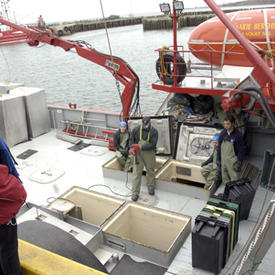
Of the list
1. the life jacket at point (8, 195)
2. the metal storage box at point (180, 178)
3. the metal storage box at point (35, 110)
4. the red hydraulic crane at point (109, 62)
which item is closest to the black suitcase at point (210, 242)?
the metal storage box at point (180, 178)

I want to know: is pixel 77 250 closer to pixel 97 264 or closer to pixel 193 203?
pixel 97 264

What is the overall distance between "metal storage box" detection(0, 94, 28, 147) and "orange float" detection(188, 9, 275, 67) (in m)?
5.66

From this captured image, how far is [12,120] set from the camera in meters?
10.2

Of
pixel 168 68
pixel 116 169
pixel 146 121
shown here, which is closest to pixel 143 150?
pixel 146 121

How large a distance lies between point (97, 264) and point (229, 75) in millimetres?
6192

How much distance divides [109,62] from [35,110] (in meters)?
3.34

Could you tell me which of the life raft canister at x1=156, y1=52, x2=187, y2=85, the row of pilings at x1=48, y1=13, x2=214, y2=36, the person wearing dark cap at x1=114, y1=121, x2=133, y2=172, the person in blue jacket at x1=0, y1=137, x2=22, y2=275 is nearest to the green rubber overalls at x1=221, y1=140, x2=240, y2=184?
the person wearing dark cap at x1=114, y1=121, x2=133, y2=172

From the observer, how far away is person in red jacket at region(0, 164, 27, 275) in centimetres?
204

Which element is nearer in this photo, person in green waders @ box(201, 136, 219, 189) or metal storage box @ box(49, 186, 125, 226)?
metal storage box @ box(49, 186, 125, 226)

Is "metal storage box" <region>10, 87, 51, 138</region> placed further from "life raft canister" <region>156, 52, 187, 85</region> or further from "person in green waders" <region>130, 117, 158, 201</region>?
"person in green waders" <region>130, 117, 158, 201</region>

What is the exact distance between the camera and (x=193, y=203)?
681 centimetres

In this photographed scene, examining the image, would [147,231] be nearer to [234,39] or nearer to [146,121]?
[146,121]

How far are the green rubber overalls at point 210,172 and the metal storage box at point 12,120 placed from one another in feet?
20.5

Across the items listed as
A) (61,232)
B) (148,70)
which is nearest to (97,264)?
(61,232)
